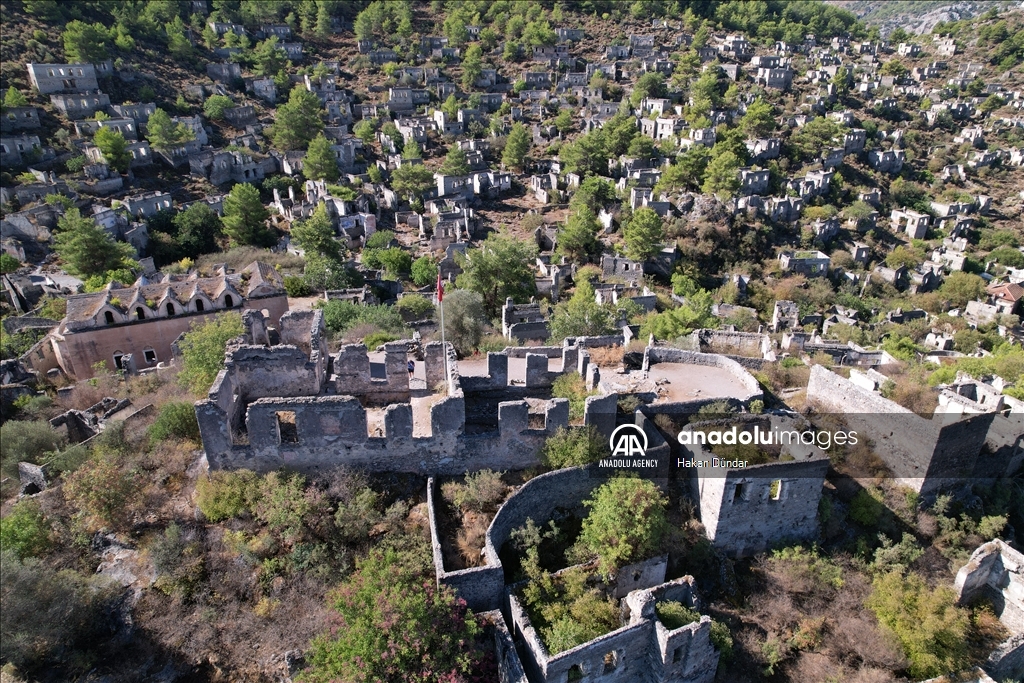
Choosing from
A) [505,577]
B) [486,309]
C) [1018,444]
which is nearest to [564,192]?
[486,309]

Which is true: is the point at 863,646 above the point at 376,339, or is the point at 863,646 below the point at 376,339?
below

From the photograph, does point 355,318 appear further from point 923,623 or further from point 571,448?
point 923,623

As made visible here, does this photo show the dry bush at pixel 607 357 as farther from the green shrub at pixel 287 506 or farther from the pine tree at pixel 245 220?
the pine tree at pixel 245 220

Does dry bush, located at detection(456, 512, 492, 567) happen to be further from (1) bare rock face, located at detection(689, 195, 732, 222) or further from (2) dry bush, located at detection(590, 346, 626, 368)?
(1) bare rock face, located at detection(689, 195, 732, 222)

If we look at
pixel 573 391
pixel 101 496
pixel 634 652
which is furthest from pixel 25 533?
pixel 634 652

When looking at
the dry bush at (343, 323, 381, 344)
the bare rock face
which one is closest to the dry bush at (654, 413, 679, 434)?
the dry bush at (343, 323, 381, 344)

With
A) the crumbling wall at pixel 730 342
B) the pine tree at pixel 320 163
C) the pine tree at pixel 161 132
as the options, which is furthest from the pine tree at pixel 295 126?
the crumbling wall at pixel 730 342
